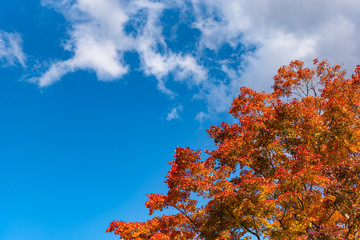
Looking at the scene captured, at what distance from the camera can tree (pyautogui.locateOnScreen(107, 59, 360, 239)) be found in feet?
34.4

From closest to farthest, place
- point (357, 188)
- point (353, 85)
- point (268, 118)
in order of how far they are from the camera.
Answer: point (357, 188) → point (268, 118) → point (353, 85)

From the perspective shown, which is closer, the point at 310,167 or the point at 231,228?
the point at 310,167

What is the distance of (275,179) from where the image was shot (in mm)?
12812

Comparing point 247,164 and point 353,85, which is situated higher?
point 353,85

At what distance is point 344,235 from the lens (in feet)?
31.9

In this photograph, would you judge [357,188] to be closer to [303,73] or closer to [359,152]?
[359,152]

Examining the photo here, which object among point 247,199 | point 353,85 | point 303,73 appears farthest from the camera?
point 303,73

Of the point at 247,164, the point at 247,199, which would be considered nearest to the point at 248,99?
the point at 247,164

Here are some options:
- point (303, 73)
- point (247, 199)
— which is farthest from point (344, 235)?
point (303, 73)

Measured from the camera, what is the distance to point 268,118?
46.3 feet

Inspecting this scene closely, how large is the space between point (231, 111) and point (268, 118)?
3.93m

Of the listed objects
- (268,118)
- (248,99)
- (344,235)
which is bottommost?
(344,235)

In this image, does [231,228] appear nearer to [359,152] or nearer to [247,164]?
[247,164]

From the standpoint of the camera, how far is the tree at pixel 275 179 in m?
10.5
